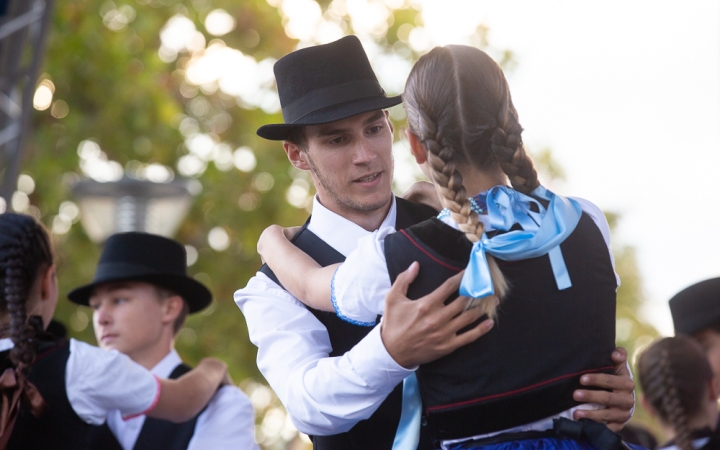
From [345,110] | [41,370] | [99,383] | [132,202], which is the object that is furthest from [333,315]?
[132,202]

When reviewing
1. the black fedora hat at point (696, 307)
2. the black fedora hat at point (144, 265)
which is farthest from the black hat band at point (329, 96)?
the black fedora hat at point (144, 265)

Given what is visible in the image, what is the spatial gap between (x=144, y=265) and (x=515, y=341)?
94.6 inches

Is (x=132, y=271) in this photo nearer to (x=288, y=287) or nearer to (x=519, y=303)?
(x=288, y=287)

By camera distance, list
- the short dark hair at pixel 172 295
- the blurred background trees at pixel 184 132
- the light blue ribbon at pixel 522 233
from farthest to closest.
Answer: the blurred background trees at pixel 184 132
the short dark hair at pixel 172 295
the light blue ribbon at pixel 522 233

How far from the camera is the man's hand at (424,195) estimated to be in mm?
2834

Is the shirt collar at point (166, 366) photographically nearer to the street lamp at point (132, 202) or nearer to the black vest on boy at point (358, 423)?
the black vest on boy at point (358, 423)

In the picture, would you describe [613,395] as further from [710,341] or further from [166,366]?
[166,366]

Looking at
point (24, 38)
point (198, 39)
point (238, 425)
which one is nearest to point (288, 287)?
point (238, 425)

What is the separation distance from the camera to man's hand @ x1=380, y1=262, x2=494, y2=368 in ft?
6.06

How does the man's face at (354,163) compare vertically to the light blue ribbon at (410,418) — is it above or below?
above

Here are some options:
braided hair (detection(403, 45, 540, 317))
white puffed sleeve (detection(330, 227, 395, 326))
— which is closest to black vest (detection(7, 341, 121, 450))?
white puffed sleeve (detection(330, 227, 395, 326))

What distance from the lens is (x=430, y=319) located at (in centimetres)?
185

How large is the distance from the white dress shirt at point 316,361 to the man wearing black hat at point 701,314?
130cm

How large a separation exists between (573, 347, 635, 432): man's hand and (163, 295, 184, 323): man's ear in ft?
8.02
